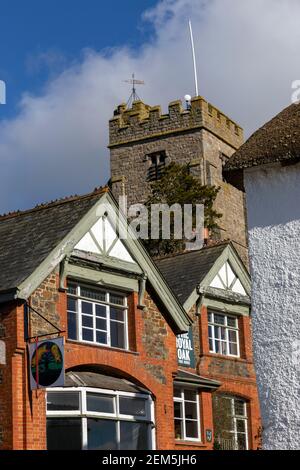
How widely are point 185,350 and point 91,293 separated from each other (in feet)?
18.4

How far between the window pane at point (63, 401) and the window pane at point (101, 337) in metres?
1.90

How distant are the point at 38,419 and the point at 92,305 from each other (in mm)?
3261

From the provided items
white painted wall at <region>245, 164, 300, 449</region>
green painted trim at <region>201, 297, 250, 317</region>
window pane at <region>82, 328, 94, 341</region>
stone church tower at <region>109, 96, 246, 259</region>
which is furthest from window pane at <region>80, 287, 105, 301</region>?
stone church tower at <region>109, 96, 246, 259</region>

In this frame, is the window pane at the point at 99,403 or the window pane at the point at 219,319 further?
the window pane at the point at 219,319

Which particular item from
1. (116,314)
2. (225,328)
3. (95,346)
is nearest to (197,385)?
(225,328)

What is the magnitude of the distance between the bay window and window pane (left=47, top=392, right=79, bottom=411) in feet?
16.5

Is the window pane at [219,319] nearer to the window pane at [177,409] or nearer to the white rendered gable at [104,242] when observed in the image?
the window pane at [177,409]

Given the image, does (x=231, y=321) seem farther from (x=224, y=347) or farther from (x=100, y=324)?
(x=100, y=324)

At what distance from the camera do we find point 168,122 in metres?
67.4

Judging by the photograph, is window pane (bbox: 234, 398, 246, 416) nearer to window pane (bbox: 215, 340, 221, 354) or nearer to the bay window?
window pane (bbox: 215, 340, 221, 354)

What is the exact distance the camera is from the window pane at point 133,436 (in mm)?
23438

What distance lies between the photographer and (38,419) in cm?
2184

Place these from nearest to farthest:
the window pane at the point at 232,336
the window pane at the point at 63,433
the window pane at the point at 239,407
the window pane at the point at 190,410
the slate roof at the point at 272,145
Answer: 1. the slate roof at the point at 272,145
2. the window pane at the point at 63,433
3. the window pane at the point at 190,410
4. the window pane at the point at 239,407
5. the window pane at the point at 232,336

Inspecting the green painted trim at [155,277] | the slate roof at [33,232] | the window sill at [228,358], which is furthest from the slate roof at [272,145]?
the window sill at [228,358]
